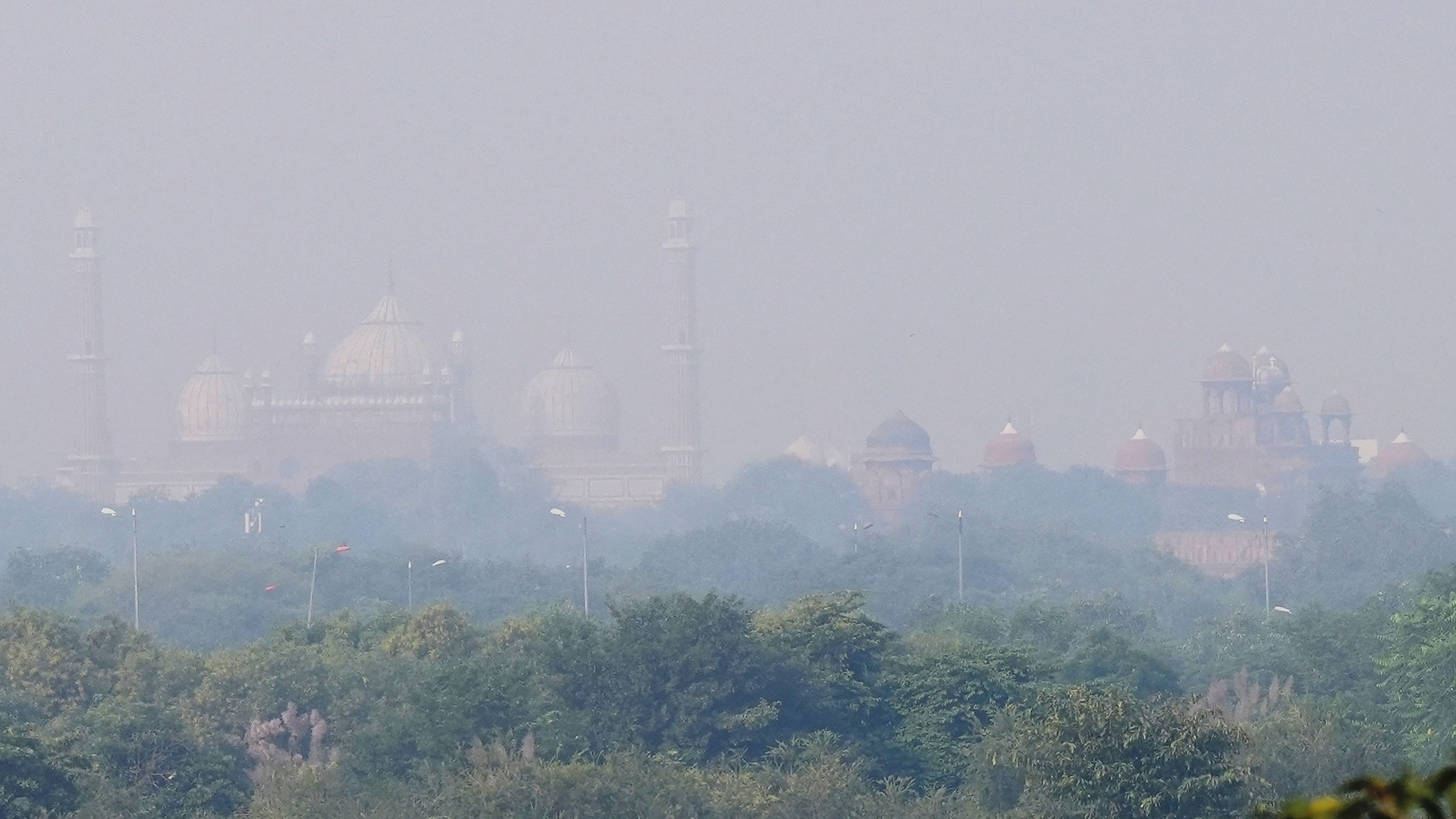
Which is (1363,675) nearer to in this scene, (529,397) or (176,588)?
(176,588)

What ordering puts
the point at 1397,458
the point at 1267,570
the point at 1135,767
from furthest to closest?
the point at 1397,458, the point at 1267,570, the point at 1135,767

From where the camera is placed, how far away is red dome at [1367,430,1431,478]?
364ft

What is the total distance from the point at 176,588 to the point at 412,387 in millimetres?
64409

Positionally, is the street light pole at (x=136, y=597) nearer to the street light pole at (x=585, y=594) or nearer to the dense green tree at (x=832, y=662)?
the street light pole at (x=585, y=594)

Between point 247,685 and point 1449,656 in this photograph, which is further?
point 247,685

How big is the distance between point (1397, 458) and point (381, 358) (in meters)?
47.5

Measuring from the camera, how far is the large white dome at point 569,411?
12062cm

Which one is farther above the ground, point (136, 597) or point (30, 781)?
point (30, 781)

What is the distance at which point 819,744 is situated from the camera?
24.4 meters

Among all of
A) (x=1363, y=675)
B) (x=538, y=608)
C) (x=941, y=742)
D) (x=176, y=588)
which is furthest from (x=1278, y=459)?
(x=941, y=742)

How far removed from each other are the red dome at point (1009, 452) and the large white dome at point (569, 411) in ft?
74.8

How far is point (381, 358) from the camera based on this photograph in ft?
404

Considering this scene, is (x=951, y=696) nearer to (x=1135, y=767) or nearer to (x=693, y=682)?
(x=693, y=682)

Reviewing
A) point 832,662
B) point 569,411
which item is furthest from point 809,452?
point 832,662
